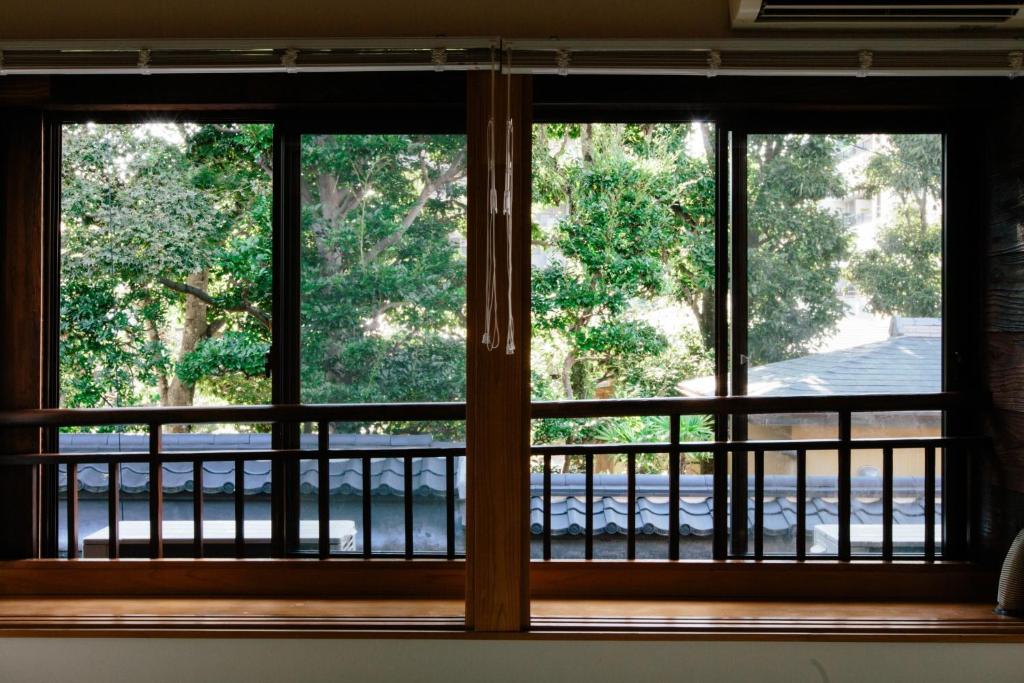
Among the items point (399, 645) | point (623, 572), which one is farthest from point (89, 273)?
point (623, 572)

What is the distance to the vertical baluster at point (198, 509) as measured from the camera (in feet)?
8.11

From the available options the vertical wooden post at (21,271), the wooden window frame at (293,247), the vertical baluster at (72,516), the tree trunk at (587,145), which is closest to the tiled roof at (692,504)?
the wooden window frame at (293,247)

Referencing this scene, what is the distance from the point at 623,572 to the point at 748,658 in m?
0.51

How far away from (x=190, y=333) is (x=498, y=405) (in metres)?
1.22

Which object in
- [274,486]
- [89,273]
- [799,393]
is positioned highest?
[89,273]

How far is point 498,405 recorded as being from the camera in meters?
1.99

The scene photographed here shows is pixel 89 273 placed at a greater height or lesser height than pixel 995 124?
lesser

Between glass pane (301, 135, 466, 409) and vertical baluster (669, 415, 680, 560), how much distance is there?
733 millimetres

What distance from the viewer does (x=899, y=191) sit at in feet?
8.13

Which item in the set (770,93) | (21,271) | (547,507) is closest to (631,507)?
(547,507)

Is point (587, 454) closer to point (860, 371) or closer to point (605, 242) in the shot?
point (605, 242)
